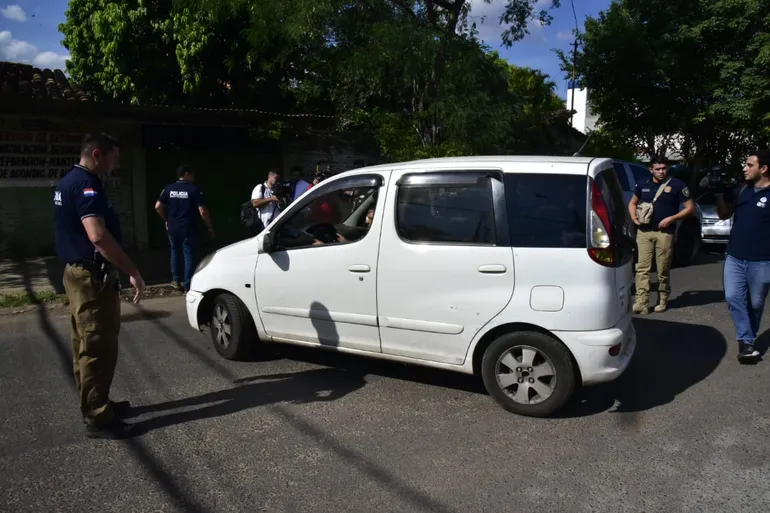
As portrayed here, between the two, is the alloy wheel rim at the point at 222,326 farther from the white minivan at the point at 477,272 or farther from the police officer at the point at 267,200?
the police officer at the point at 267,200

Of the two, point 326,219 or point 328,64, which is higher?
point 328,64

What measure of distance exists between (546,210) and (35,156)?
9.75 meters

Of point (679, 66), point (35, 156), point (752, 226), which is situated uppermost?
point (679, 66)

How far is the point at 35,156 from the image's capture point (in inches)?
435

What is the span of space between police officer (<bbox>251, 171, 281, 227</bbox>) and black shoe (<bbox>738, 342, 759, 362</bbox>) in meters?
5.64

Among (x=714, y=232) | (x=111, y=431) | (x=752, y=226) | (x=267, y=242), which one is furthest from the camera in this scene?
(x=714, y=232)

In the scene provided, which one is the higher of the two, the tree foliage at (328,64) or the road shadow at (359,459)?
the tree foliage at (328,64)

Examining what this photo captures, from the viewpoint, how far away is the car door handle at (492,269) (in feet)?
14.1

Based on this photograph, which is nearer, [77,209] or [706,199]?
[77,209]

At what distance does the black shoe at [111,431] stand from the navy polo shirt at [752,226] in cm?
484

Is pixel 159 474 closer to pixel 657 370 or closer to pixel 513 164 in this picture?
pixel 513 164

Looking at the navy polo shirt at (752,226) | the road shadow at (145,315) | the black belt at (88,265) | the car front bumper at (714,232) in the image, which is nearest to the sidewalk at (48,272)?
the road shadow at (145,315)

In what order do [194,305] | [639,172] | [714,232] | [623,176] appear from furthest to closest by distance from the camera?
[714,232]
[639,172]
[623,176]
[194,305]

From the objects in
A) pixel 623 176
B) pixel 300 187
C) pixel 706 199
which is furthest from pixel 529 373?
pixel 706 199
